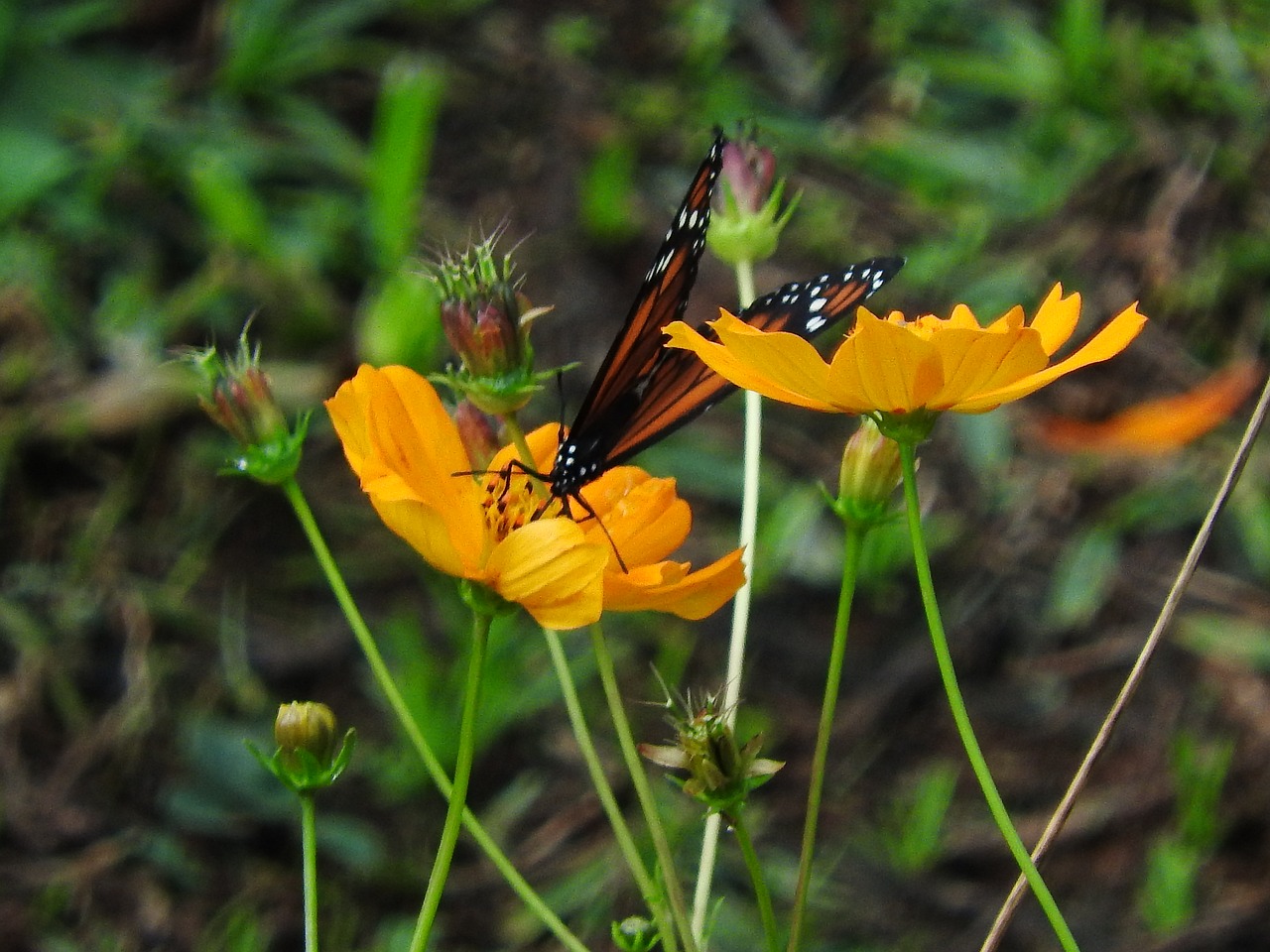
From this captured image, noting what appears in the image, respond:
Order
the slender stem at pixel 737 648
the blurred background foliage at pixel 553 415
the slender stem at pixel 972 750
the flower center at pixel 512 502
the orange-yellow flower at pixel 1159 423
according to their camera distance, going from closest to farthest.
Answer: the slender stem at pixel 972 750 → the slender stem at pixel 737 648 → the flower center at pixel 512 502 → the blurred background foliage at pixel 553 415 → the orange-yellow flower at pixel 1159 423

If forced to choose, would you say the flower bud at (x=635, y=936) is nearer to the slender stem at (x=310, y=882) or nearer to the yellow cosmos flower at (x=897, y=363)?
the slender stem at (x=310, y=882)

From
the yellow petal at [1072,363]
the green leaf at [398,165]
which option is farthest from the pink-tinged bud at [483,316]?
the green leaf at [398,165]

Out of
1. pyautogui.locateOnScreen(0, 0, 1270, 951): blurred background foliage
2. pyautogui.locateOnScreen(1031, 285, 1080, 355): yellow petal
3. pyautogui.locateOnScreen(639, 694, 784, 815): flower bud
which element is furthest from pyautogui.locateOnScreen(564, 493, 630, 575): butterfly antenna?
pyautogui.locateOnScreen(0, 0, 1270, 951): blurred background foliage

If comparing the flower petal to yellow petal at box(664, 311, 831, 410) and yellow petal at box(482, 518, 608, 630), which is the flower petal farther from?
yellow petal at box(664, 311, 831, 410)

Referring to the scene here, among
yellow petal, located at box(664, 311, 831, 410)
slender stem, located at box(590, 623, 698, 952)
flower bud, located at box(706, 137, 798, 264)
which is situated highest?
yellow petal, located at box(664, 311, 831, 410)

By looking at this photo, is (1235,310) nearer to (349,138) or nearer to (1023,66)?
(1023,66)

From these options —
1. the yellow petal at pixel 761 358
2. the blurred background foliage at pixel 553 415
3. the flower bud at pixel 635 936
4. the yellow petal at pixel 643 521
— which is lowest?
the blurred background foliage at pixel 553 415
